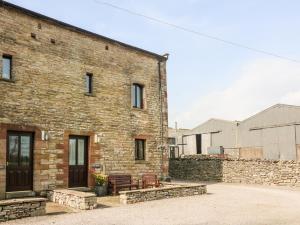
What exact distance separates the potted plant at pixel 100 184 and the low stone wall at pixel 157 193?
2.31m

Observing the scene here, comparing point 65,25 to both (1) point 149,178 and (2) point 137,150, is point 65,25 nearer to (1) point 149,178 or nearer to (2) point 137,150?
(2) point 137,150

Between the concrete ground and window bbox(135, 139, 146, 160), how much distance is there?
4312 millimetres

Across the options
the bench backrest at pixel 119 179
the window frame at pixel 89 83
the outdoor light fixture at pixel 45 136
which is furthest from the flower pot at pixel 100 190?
the window frame at pixel 89 83

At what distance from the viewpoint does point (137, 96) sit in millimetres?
18250

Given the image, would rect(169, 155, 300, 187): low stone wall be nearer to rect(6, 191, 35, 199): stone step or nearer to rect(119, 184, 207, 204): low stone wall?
rect(119, 184, 207, 204): low stone wall

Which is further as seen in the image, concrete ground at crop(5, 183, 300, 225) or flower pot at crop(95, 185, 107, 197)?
flower pot at crop(95, 185, 107, 197)

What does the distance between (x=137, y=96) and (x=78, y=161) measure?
15.2 feet

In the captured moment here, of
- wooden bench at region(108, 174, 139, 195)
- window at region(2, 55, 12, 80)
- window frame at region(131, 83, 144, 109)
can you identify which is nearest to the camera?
window at region(2, 55, 12, 80)

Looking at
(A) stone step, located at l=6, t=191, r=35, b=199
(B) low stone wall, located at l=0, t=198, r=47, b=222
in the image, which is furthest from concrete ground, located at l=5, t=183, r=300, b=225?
(A) stone step, located at l=6, t=191, r=35, b=199

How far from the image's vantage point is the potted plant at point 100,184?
586 inches

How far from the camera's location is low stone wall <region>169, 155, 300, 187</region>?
2003cm

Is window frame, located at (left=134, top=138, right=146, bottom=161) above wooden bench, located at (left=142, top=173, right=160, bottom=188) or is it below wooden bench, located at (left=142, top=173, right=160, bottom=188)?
above

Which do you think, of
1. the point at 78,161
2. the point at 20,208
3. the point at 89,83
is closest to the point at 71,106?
the point at 89,83

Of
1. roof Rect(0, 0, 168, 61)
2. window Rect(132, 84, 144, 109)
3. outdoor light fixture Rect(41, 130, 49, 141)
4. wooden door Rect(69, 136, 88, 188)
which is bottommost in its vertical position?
wooden door Rect(69, 136, 88, 188)
